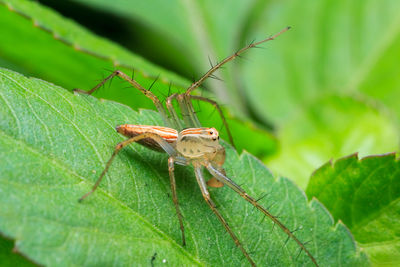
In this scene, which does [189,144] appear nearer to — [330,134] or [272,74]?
[330,134]

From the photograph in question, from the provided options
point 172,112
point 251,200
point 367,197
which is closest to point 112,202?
point 251,200

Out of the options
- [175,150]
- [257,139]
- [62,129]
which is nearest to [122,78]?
[175,150]

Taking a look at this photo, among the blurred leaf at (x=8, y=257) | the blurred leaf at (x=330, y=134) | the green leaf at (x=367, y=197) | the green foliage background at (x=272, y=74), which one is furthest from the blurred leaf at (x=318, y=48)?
the blurred leaf at (x=8, y=257)

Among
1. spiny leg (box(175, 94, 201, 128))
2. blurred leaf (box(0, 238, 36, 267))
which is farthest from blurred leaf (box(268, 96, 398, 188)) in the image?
blurred leaf (box(0, 238, 36, 267))

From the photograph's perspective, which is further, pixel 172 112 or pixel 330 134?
pixel 330 134

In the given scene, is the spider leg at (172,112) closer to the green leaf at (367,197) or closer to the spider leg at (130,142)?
the spider leg at (130,142)

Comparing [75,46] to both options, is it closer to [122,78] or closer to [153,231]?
[122,78]
